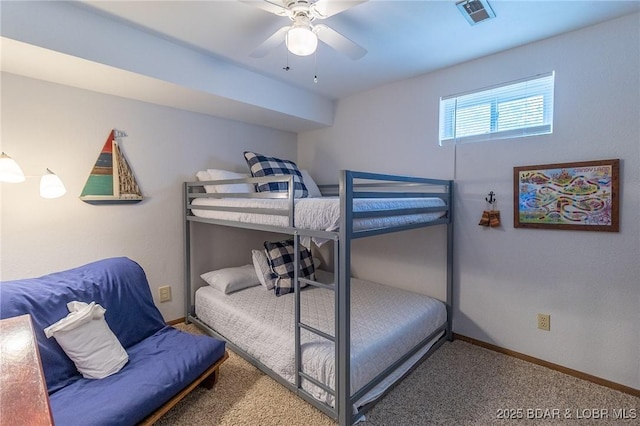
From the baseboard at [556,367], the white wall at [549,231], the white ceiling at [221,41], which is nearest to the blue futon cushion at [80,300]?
the white ceiling at [221,41]

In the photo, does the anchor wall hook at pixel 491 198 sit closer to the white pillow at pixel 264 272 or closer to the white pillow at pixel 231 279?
the white pillow at pixel 264 272

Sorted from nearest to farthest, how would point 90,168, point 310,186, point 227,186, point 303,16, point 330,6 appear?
point 330,6 → point 303,16 → point 90,168 → point 227,186 → point 310,186

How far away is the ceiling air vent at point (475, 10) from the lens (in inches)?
63.6

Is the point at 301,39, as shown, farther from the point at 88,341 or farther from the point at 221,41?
the point at 88,341

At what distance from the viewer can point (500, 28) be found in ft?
6.13

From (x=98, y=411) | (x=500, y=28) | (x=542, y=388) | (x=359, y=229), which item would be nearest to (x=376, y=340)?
(x=359, y=229)

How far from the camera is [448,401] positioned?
1739 millimetres

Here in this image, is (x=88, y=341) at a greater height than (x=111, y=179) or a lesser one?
lesser

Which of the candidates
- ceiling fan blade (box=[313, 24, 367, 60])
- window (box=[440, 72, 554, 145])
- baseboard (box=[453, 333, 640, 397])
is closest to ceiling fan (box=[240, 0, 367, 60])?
ceiling fan blade (box=[313, 24, 367, 60])

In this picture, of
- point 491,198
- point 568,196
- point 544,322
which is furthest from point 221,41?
point 544,322

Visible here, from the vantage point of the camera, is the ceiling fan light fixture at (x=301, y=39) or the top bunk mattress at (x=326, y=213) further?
the top bunk mattress at (x=326, y=213)

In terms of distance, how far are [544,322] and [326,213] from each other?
70.2 inches

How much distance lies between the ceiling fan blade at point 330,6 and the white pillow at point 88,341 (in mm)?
1932

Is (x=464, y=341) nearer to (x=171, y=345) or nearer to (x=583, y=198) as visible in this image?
(x=583, y=198)
